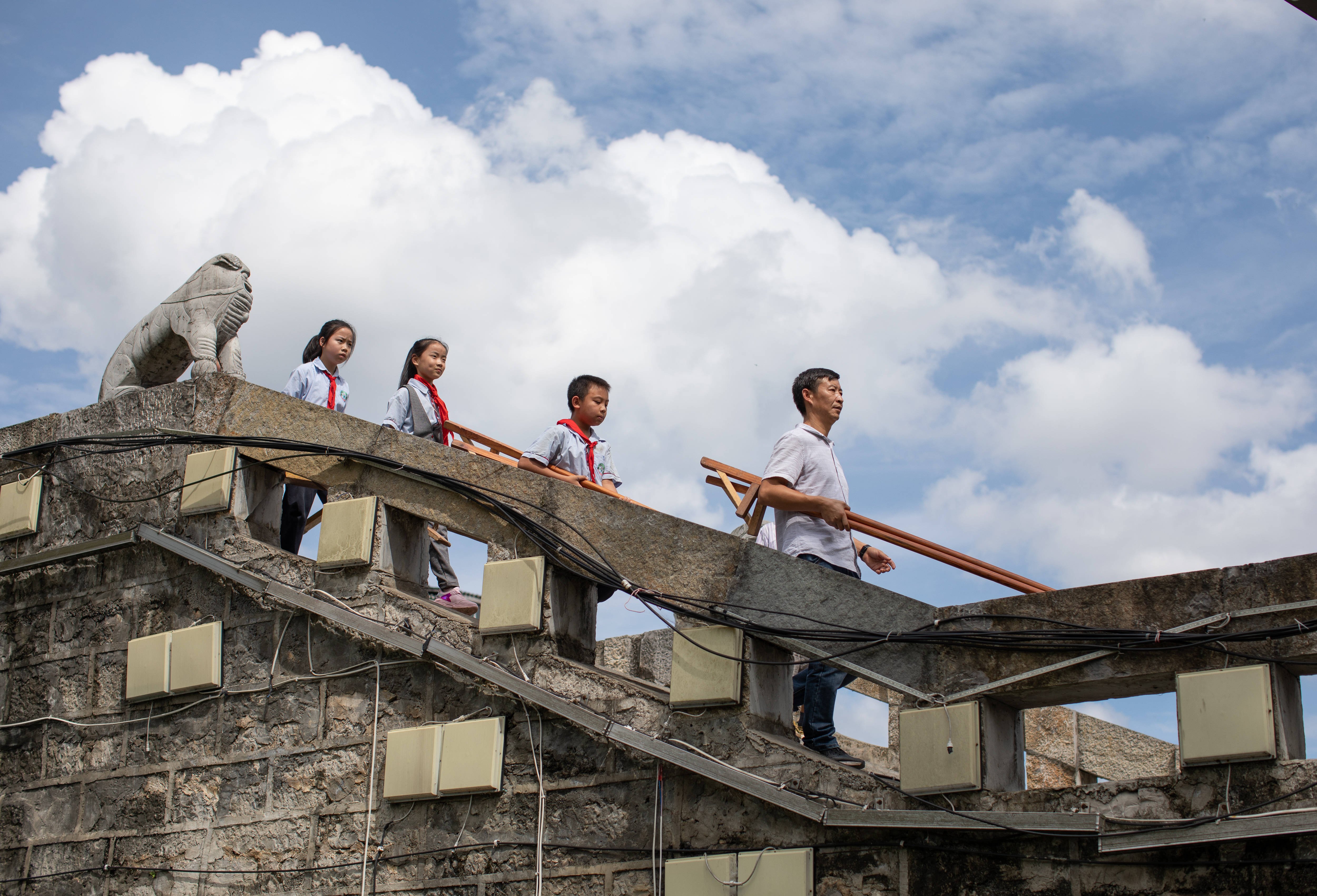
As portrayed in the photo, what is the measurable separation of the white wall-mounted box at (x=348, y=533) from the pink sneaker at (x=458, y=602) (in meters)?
0.49

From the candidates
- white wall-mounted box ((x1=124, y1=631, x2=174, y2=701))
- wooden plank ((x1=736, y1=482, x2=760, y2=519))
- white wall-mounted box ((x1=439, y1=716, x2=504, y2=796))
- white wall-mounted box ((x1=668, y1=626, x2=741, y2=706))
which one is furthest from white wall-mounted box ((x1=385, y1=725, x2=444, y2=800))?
wooden plank ((x1=736, y1=482, x2=760, y2=519))

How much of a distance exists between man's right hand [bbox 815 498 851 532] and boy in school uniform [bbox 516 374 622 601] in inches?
63.3

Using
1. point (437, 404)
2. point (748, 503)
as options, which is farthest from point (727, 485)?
point (437, 404)

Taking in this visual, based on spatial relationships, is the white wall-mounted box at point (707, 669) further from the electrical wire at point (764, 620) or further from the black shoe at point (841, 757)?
the black shoe at point (841, 757)

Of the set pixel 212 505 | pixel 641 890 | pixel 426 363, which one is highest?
pixel 426 363

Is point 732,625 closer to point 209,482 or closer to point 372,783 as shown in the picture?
point 372,783

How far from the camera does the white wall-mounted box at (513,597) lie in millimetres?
5668

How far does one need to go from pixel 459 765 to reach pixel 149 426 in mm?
2655

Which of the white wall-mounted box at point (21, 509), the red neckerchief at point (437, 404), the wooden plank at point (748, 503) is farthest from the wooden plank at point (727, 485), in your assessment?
the white wall-mounted box at point (21, 509)

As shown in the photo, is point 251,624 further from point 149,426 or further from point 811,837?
point 811,837

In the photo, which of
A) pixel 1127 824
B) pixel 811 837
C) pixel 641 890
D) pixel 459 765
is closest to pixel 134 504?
pixel 459 765

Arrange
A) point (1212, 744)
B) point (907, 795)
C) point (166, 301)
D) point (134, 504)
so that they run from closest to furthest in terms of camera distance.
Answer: point (1212, 744) < point (907, 795) < point (134, 504) < point (166, 301)

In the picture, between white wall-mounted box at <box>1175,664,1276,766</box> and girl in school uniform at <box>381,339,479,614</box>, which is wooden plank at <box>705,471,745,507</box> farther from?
white wall-mounted box at <box>1175,664,1276,766</box>

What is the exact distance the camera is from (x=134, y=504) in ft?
22.6
